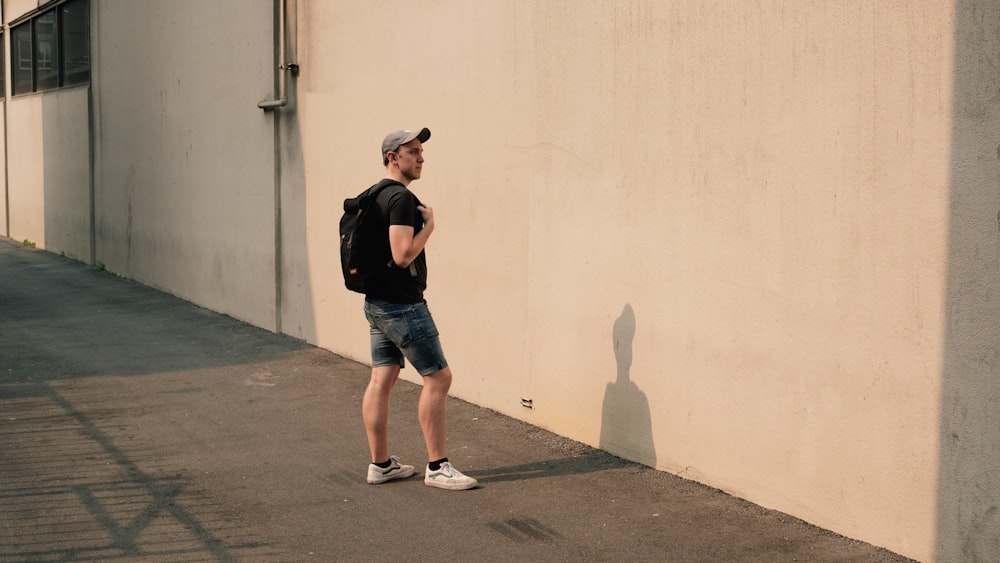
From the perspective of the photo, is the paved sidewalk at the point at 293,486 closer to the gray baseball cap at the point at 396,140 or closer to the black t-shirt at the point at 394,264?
the black t-shirt at the point at 394,264

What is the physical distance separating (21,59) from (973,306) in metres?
23.0

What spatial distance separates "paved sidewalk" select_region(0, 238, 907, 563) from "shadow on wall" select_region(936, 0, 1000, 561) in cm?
49

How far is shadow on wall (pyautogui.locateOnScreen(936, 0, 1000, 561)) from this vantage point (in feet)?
16.6

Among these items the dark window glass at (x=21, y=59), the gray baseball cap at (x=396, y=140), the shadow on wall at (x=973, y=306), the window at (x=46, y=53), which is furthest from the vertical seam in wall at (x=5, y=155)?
the shadow on wall at (x=973, y=306)

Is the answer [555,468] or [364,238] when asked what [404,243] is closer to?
[364,238]

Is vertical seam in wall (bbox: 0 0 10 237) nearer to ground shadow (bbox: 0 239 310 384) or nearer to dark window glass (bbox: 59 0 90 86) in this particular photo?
dark window glass (bbox: 59 0 90 86)

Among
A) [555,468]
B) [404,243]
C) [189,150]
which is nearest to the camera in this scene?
[404,243]

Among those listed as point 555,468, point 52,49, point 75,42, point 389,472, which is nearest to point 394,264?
point 389,472

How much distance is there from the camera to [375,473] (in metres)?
6.99

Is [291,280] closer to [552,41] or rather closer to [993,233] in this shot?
[552,41]

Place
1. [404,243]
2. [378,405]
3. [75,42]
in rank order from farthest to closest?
[75,42] → [378,405] → [404,243]

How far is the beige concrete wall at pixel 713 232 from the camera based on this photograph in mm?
5457

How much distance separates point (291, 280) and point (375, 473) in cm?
554

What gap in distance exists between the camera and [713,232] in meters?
6.59
